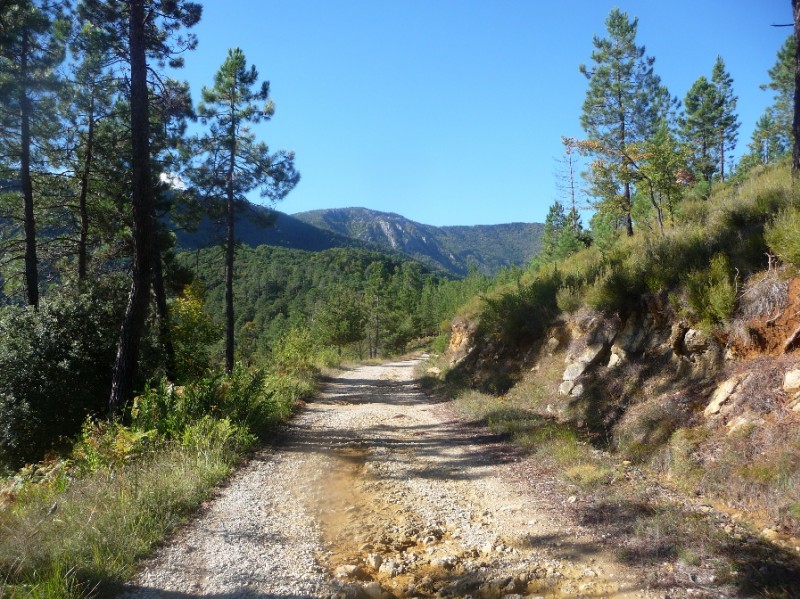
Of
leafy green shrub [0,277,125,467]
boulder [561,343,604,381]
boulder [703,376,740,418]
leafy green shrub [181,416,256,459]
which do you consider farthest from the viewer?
boulder [561,343,604,381]

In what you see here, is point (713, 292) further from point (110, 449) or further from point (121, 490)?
point (110, 449)

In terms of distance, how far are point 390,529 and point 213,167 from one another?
15615mm

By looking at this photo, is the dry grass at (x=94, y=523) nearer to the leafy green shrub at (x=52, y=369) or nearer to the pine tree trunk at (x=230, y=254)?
the leafy green shrub at (x=52, y=369)

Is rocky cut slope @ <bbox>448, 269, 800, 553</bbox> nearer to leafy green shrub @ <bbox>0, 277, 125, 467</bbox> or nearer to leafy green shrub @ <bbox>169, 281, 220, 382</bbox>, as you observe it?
leafy green shrub @ <bbox>0, 277, 125, 467</bbox>

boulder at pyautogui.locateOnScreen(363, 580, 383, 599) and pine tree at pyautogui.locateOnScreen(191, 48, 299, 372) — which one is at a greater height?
pine tree at pyautogui.locateOnScreen(191, 48, 299, 372)

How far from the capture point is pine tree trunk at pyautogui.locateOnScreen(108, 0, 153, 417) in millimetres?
8469

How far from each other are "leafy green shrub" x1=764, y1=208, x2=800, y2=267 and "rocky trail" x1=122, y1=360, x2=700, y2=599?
4149mm

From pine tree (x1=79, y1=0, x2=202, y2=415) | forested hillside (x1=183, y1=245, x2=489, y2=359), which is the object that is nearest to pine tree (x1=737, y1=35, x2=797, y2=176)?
forested hillside (x1=183, y1=245, x2=489, y2=359)

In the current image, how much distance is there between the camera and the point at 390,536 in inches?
190

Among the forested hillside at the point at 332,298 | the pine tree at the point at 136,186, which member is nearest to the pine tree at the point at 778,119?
the forested hillside at the point at 332,298

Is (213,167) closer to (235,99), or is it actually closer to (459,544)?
(235,99)

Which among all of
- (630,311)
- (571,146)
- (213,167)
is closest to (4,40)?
(213,167)

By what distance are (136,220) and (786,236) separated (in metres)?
9.62

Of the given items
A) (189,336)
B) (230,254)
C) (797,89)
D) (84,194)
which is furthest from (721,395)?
(84,194)
